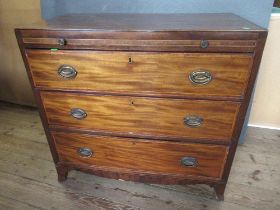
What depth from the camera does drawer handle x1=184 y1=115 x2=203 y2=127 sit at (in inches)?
41.9

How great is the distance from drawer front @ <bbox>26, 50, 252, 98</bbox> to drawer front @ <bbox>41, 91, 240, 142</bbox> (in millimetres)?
51

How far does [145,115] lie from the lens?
43.1 inches

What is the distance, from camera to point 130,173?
1305mm

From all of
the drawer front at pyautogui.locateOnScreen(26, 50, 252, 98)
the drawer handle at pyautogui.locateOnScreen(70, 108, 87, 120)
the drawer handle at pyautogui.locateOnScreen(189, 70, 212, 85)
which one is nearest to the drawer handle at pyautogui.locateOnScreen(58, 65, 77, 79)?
the drawer front at pyautogui.locateOnScreen(26, 50, 252, 98)

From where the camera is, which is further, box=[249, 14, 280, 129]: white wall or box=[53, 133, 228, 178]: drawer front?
box=[249, 14, 280, 129]: white wall

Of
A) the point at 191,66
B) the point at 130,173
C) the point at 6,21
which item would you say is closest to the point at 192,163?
the point at 130,173

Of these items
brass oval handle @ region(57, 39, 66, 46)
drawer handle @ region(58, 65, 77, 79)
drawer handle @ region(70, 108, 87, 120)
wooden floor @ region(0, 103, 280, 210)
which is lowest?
wooden floor @ region(0, 103, 280, 210)

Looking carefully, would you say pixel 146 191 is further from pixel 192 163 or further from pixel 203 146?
pixel 203 146

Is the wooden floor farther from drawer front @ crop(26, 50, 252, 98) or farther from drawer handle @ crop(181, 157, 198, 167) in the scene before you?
drawer front @ crop(26, 50, 252, 98)

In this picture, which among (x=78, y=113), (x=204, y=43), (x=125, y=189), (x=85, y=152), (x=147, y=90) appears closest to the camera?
(x=204, y=43)

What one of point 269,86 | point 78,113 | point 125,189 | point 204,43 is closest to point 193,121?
point 204,43

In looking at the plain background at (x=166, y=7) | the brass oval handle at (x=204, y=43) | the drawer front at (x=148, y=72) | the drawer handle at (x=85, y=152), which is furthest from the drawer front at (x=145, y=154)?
the plain background at (x=166, y=7)

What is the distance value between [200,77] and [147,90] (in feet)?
0.75

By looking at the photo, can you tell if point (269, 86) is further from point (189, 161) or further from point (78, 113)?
point (78, 113)
